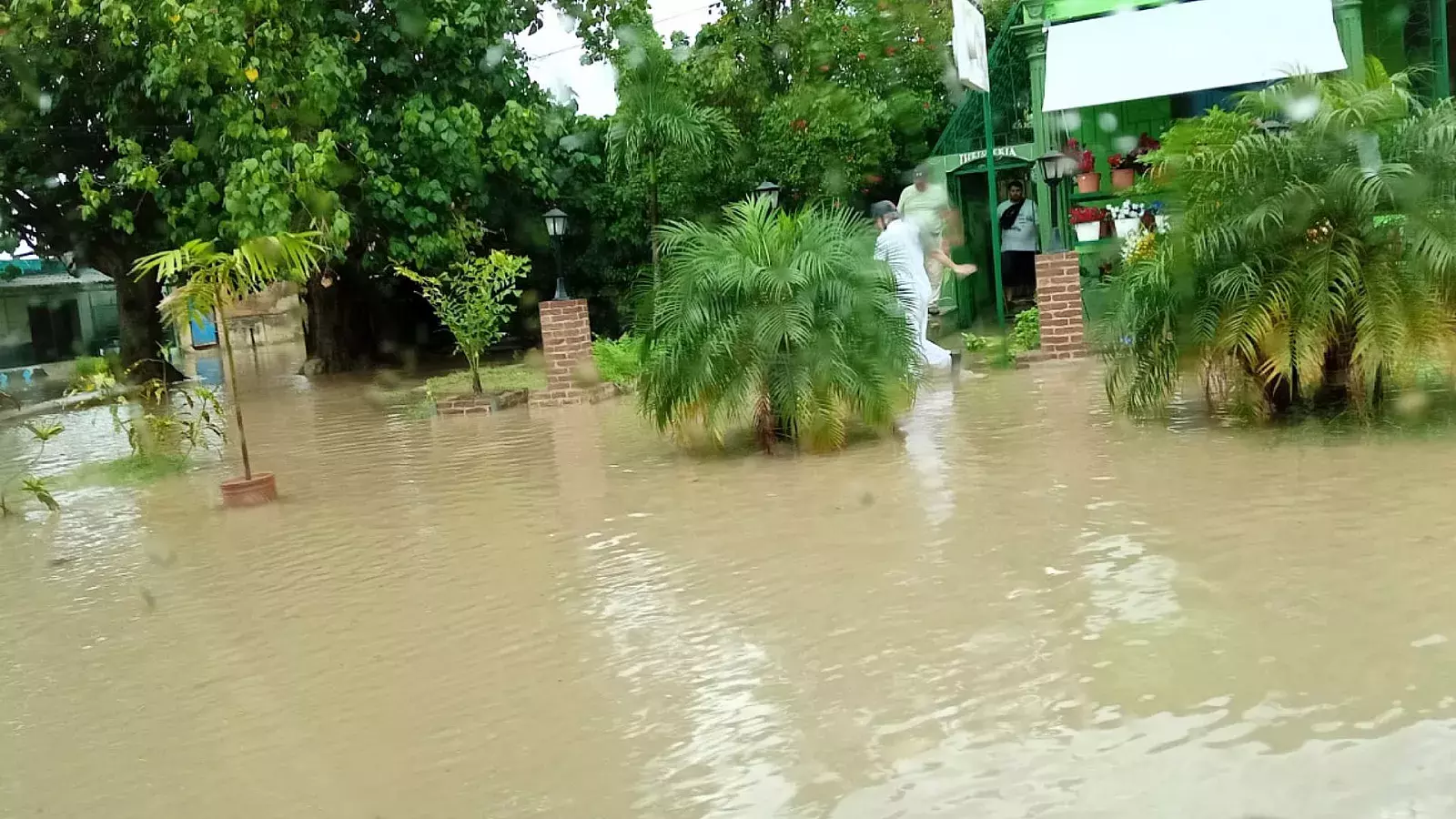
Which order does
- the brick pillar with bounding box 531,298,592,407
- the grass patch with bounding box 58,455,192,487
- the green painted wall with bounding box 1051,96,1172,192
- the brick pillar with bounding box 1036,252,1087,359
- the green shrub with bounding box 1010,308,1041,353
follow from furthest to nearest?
the green painted wall with bounding box 1051,96,1172,192 → the brick pillar with bounding box 531,298,592,407 → the green shrub with bounding box 1010,308,1041,353 → the brick pillar with bounding box 1036,252,1087,359 → the grass patch with bounding box 58,455,192,487

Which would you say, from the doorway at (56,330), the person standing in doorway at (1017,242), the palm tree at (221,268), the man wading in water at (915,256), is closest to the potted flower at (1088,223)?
the person standing in doorway at (1017,242)

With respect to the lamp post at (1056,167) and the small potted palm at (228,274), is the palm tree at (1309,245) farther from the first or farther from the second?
the small potted palm at (228,274)

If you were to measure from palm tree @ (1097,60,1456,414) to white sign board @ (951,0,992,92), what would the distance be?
5718 millimetres

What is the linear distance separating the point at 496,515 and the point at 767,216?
2779 mm

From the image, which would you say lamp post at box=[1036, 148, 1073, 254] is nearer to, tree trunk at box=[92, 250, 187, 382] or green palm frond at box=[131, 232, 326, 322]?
green palm frond at box=[131, 232, 326, 322]

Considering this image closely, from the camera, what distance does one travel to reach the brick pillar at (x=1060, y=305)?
1322 centimetres

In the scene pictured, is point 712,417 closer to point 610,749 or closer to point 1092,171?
point 610,749

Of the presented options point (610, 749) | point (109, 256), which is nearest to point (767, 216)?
point (610, 749)

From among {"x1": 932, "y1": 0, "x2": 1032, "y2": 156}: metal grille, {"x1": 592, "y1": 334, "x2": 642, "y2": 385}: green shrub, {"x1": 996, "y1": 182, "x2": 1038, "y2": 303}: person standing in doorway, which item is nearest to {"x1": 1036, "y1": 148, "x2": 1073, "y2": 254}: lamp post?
{"x1": 996, "y1": 182, "x2": 1038, "y2": 303}: person standing in doorway

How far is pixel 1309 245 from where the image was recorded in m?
7.98

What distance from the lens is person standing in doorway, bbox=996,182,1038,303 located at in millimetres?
17766

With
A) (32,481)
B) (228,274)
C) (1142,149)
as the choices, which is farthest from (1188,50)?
(32,481)

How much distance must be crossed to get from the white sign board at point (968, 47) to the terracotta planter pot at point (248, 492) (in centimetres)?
839

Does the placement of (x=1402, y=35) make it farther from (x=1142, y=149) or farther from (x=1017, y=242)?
(x=1017, y=242)
